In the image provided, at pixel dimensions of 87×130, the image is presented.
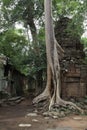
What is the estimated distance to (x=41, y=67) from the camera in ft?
53.1

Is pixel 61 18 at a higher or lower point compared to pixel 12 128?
higher

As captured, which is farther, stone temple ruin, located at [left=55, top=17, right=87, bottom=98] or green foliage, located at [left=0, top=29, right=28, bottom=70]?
green foliage, located at [left=0, top=29, right=28, bottom=70]

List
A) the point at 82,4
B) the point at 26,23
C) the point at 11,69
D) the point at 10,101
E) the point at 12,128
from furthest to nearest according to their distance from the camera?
the point at 11,69
the point at 26,23
the point at 10,101
the point at 82,4
the point at 12,128

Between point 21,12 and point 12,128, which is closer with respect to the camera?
point 12,128

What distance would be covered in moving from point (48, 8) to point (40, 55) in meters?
4.32

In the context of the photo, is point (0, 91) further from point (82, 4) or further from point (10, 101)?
point (82, 4)

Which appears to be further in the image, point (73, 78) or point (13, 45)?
point (13, 45)

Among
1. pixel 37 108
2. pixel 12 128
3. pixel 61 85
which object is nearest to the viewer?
pixel 12 128

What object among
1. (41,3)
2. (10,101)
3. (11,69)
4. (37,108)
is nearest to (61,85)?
(37,108)

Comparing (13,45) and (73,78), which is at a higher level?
(13,45)

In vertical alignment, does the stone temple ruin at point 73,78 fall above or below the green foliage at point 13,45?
below

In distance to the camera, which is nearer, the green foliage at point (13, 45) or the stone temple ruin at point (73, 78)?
the stone temple ruin at point (73, 78)

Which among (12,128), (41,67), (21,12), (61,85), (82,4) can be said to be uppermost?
(21,12)

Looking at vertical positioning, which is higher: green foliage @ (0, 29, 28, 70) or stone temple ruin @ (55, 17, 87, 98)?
green foliage @ (0, 29, 28, 70)
